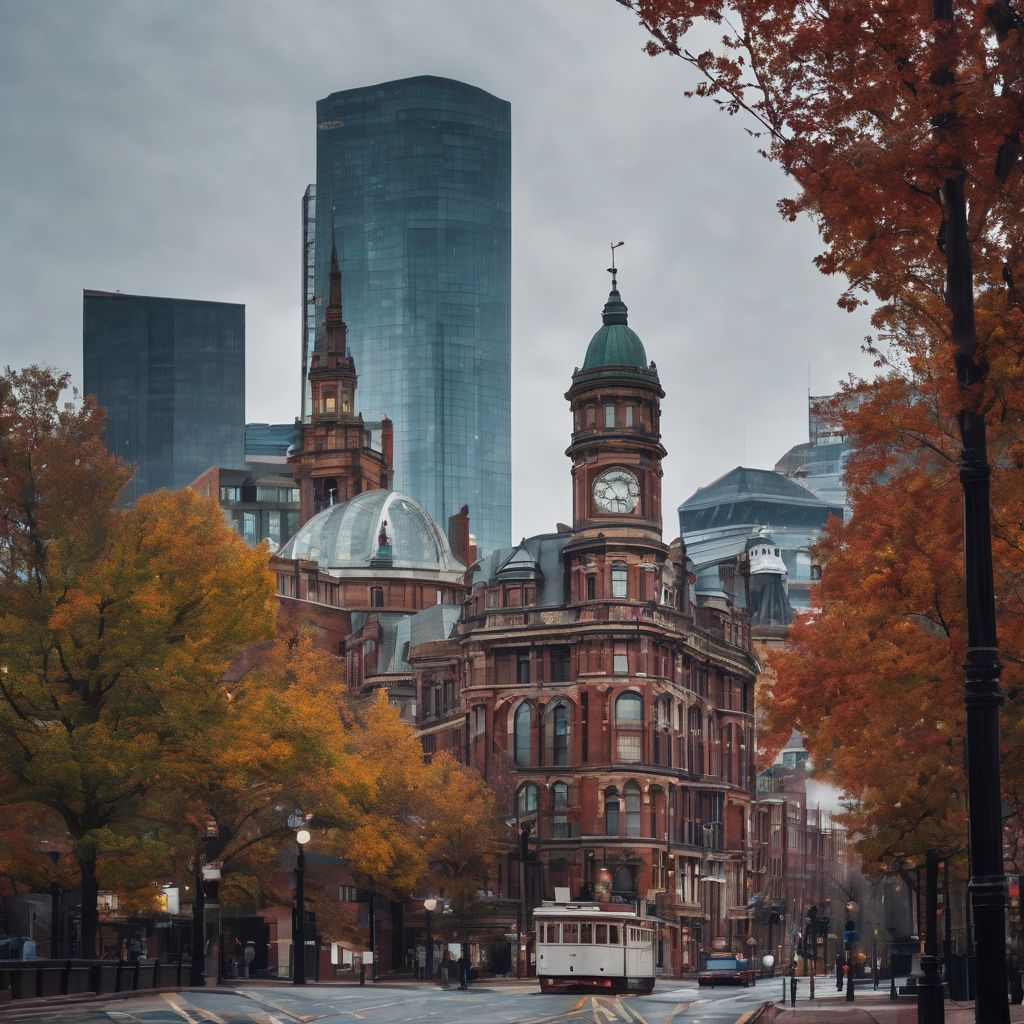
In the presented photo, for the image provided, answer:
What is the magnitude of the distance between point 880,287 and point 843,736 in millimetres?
24376

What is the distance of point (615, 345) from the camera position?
124 meters

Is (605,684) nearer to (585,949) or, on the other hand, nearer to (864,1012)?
(585,949)

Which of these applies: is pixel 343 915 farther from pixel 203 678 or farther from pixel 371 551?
pixel 371 551

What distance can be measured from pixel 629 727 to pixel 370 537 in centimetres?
6171

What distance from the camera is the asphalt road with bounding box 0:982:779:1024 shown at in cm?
3425

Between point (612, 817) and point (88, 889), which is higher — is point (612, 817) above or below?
above

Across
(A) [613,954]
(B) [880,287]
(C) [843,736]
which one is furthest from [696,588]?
(B) [880,287]

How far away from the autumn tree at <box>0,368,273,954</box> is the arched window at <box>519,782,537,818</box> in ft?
236

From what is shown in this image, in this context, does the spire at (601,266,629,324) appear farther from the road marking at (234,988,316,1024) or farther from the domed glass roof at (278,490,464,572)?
the road marking at (234,988,316,1024)

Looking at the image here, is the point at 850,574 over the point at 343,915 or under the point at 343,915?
over

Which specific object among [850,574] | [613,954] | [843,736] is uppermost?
[850,574]

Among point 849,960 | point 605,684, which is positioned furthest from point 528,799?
point 849,960

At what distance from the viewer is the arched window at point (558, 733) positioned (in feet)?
404

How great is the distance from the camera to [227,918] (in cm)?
8869
